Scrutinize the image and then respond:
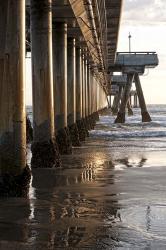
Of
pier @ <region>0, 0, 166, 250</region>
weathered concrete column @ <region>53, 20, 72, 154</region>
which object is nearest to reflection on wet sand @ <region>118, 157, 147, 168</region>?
pier @ <region>0, 0, 166, 250</region>

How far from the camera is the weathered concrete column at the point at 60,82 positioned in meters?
17.3

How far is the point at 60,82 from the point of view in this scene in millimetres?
17734

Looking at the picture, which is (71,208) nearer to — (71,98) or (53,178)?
(53,178)

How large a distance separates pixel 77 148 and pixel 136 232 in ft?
43.4

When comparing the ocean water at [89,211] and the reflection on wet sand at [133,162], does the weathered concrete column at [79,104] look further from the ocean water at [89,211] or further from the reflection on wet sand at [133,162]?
the ocean water at [89,211]

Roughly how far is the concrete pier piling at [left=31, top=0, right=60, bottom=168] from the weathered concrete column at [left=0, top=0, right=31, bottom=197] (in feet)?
14.5

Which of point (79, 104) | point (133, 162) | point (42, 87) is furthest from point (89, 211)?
point (79, 104)

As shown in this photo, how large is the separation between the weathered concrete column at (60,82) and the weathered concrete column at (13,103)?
26.2 feet

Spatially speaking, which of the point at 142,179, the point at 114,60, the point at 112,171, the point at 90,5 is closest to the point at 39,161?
the point at 112,171

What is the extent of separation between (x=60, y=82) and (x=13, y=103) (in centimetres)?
895

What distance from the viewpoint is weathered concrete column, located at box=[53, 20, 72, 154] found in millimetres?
17342

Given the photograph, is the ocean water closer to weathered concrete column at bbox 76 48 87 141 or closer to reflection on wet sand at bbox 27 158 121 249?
reflection on wet sand at bbox 27 158 121 249

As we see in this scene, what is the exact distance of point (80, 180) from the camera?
1074 centimetres

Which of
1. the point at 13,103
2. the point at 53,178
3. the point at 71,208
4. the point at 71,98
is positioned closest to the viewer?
the point at 71,208
